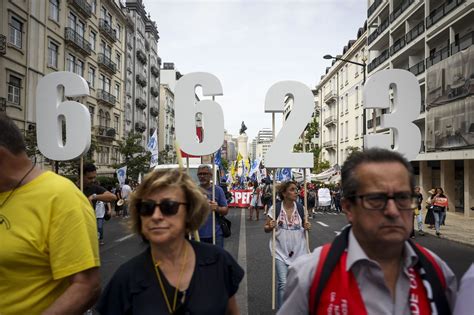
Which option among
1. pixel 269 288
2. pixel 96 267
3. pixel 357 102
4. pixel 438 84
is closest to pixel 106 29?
pixel 357 102

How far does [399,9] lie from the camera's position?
3089 cm

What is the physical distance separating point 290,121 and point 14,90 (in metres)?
22.2

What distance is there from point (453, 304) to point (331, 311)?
52cm

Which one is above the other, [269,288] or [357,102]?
[357,102]

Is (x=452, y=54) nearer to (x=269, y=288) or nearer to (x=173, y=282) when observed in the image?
(x=269, y=288)

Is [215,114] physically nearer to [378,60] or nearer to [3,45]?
[3,45]

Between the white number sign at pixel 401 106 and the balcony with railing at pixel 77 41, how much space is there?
2900 centimetres

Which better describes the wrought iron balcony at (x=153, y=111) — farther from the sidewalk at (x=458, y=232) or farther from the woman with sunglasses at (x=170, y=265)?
the woman with sunglasses at (x=170, y=265)

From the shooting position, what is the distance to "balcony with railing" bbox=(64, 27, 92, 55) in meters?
29.3

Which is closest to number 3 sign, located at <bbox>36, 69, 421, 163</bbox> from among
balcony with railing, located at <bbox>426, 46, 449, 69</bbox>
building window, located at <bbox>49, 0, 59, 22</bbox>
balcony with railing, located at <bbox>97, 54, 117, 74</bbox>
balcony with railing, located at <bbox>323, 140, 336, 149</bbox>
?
balcony with railing, located at <bbox>426, 46, 449, 69</bbox>

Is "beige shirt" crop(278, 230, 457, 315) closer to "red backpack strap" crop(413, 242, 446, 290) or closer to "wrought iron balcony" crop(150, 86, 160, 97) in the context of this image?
"red backpack strap" crop(413, 242, 446, 290)

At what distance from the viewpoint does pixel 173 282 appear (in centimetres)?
202

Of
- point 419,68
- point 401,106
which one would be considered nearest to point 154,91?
point 419,68

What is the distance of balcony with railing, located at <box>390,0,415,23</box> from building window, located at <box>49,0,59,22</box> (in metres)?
24.8
